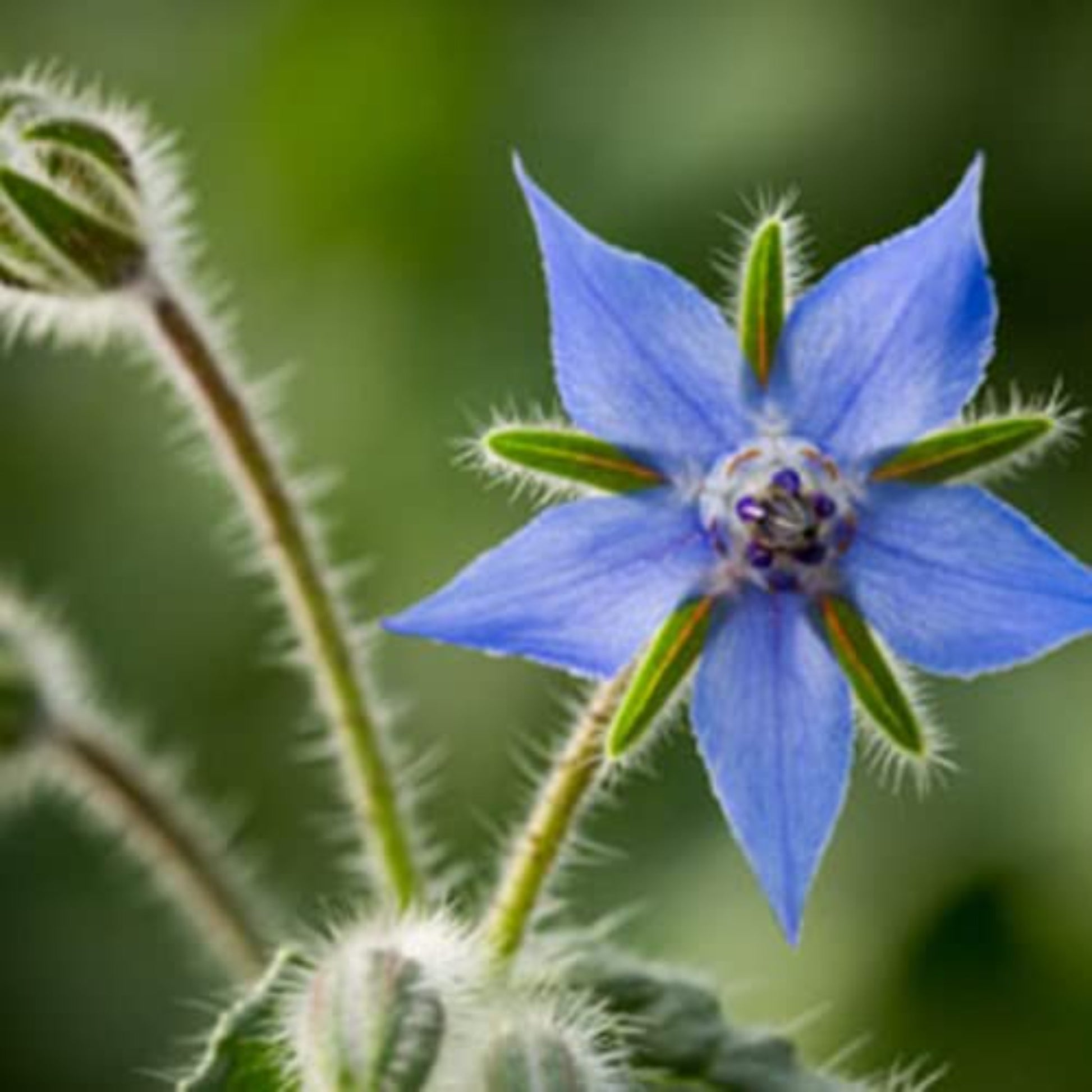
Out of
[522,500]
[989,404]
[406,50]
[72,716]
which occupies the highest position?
[406,50]

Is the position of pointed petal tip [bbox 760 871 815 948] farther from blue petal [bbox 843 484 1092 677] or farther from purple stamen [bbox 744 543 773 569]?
purple stamen [bbox 744 543 773 569]

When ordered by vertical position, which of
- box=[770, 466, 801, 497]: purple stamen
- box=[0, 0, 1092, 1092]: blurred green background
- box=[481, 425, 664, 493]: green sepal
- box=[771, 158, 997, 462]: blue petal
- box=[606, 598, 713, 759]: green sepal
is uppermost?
box=[0, 0, 1092, 1092]: blurred green background

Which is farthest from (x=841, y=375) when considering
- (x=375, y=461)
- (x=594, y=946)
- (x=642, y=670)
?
(x=375, y=461)

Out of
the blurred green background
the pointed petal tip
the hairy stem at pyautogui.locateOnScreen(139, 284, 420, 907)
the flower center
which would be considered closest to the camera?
the pointed petal tip

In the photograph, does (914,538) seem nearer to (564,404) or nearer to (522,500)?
(564,404)

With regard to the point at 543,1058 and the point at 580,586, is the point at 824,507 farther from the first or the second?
the point at 543,1058

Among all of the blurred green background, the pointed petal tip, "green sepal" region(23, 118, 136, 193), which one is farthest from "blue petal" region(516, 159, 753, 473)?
the blurred green background
